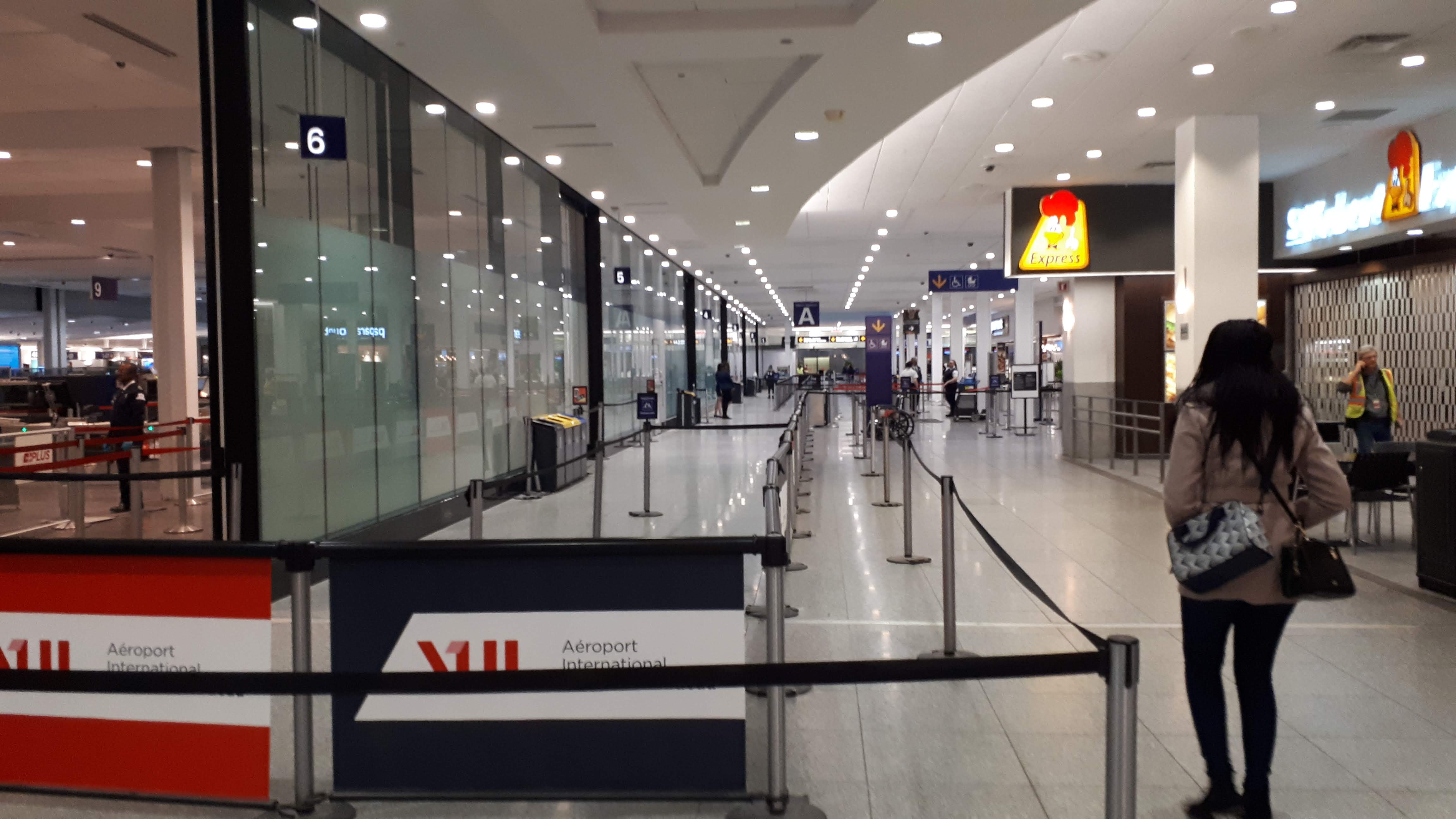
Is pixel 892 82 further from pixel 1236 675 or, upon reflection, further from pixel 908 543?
pixel 1236 675

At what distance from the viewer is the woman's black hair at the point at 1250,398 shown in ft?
11.0

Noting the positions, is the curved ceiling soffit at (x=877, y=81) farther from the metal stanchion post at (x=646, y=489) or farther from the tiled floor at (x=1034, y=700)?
the tiled floor at (x=1034, y=700)

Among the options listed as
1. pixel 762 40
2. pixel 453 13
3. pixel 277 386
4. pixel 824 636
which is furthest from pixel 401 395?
pixel 824 636

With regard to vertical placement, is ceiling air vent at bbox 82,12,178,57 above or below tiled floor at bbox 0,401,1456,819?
above

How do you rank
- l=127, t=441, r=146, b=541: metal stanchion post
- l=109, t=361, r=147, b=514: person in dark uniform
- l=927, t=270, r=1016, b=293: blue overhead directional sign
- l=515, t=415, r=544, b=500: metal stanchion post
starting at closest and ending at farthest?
l=127, t=441, r=146, b=541: metal stanchion post
l=515, t=415, r=544, b=500: metal stanchion post
l=109, t=361, r=147, b=514: person in dark uniform
l=927, t=270, r=1016, b=293: blue overhead directional sign

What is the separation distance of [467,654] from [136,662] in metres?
1.08

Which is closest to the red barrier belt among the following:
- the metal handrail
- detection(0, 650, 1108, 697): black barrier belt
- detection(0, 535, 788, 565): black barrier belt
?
detection(0, 535, 788, 565): black barrier belt

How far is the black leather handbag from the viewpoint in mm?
3188

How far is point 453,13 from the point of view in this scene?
745 centimetres

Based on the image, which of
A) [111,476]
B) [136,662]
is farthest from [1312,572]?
[111,476]

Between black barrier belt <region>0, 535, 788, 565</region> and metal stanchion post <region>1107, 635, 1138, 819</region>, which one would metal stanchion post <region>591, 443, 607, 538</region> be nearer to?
black barrier belt <region>0, 535, 788, 565</region>

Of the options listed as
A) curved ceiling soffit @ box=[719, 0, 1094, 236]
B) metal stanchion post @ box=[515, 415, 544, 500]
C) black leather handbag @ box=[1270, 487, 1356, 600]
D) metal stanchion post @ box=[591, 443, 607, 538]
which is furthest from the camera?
metal stanchion post @ box=[515, 415, 544, 500]

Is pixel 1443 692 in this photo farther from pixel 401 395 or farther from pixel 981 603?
pixel 401 395

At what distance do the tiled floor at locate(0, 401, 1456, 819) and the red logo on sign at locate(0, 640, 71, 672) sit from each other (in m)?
0.58
